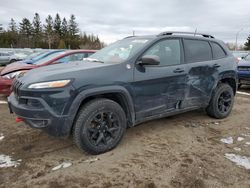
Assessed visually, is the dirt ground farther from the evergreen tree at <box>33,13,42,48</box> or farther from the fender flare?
the evergreen tree at <box>33,13,42,48</box>

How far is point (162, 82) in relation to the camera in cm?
376

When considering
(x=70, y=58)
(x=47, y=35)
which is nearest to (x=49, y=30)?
(x=47, y=35)

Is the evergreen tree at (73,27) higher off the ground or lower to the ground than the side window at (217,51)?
higher

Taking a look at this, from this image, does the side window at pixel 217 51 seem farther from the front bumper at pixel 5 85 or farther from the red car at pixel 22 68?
the front bumper at pixel 5 85

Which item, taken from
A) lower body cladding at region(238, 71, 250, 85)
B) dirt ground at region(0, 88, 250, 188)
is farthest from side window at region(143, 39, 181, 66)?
lower body cladding at region(238, 71, 250, 85)

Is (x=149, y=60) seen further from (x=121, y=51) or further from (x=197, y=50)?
(x=197, y=50)

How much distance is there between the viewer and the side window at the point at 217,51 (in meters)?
4.73

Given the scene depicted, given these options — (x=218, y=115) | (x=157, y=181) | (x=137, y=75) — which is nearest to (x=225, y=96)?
(x=218, y=115)

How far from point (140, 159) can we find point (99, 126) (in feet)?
2.42

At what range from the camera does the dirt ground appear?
2689mm

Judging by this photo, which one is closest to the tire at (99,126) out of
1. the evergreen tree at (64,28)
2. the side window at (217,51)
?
the side window at (217,51)

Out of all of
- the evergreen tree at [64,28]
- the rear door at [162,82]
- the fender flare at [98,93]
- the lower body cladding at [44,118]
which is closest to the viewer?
the lower body cladding at [44,118]

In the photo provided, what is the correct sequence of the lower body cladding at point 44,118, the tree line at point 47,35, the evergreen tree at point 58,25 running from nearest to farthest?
the lower body cladding at point 44,118 → the tree line at point 47,35 → the evergreen tree at point 58,25

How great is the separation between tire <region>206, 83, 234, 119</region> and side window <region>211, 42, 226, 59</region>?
0.62 meters
